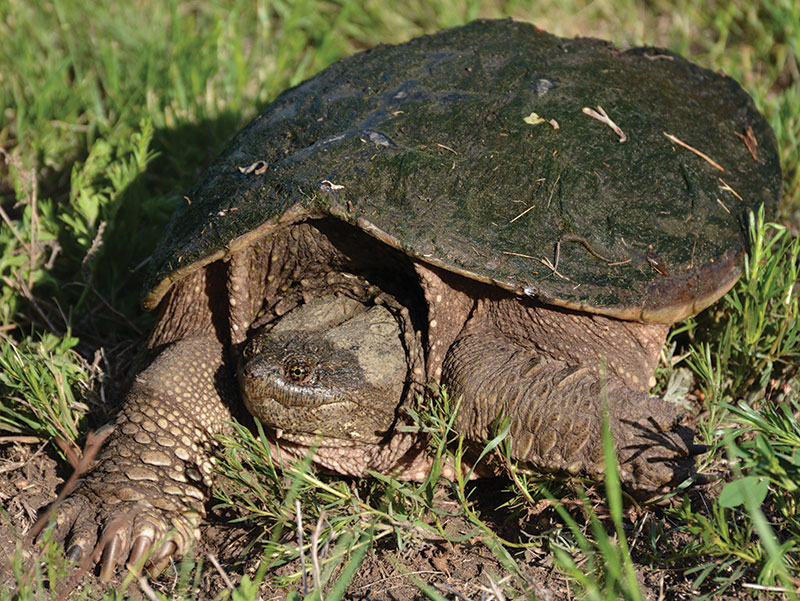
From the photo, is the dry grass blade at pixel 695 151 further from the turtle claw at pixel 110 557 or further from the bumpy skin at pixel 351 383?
the turtle claw at pixel 110 557

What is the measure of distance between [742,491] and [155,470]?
163 cm

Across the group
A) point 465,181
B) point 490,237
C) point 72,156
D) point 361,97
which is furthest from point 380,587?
point 72,156

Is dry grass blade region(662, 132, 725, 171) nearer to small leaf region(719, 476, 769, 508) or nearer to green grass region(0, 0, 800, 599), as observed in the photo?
green grass region(0, 0, 800, 599)

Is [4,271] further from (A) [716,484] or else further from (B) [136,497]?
(A) [716,484]

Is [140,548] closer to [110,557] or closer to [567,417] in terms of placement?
[110,557]

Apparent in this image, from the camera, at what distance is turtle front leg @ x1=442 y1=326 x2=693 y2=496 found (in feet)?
7.14

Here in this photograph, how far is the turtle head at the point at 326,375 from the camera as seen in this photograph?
2303 millimetres

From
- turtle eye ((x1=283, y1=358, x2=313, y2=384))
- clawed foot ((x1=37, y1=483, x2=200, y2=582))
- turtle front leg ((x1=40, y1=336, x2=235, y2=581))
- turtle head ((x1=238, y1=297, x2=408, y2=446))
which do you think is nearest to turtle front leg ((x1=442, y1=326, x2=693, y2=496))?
turtle head ((x1=238, y1=297, x2=408, y2=446))

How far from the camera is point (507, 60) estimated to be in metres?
2.94

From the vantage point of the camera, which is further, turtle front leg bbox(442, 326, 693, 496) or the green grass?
turtle front leg bbox(442, 326, 693, 496)

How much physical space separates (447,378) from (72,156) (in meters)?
2.47

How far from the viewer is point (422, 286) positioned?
7.77ft

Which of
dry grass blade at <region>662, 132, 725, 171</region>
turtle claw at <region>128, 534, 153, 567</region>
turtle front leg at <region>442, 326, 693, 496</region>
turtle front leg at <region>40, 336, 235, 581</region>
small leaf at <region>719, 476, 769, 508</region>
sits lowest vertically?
turtle claw at <region>128, 534, 153, 567</region>

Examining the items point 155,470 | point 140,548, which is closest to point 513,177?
point 155,470
